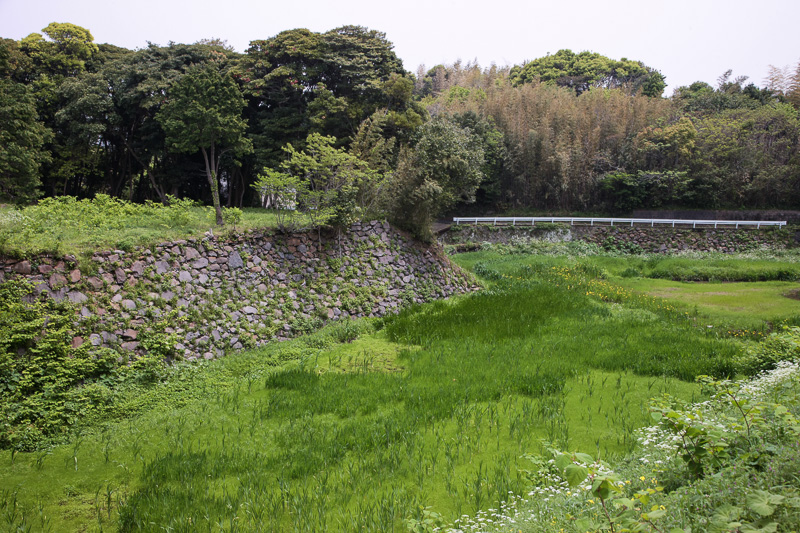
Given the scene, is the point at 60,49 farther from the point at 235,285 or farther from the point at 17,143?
the point at 235,285

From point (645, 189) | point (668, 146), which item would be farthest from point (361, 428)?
point (668, 146)

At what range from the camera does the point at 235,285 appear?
9.80m

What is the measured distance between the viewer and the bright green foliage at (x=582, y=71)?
163 ft

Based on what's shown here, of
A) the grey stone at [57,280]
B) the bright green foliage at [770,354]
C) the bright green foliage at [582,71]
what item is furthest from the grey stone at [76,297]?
the bright green foliage at [582,71]

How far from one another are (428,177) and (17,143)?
12.8 m

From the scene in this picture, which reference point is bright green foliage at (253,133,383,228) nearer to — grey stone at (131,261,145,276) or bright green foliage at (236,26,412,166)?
grey stone at (131,261,145,276)

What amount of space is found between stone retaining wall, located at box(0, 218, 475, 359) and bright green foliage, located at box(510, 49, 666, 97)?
43.4 meters

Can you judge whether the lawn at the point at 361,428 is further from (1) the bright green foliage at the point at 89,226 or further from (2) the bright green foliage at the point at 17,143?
(2) the bright green foliage at the point at 17,143

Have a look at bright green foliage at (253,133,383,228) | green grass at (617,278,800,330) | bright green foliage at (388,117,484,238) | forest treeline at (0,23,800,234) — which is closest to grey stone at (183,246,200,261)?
forest treeline at (0,23,800,234)

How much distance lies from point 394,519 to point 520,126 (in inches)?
1101

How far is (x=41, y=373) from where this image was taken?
611 centimetres

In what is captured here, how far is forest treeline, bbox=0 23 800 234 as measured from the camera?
1377 centimetres

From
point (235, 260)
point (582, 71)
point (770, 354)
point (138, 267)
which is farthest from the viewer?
point (582, 71)

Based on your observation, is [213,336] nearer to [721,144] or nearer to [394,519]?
[394,519]
